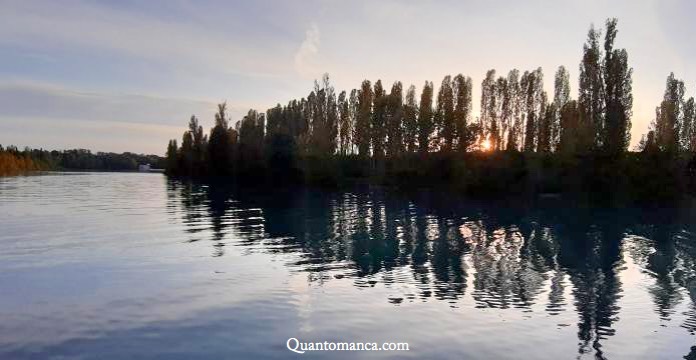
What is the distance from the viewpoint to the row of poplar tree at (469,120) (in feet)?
223

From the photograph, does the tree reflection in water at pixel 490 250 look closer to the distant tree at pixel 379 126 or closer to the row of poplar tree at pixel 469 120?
the row of poplar tree at pixel 469 120

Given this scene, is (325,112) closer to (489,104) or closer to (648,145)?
(489,104)

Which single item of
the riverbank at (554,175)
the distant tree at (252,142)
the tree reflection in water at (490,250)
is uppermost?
the distant tree at (252,142)

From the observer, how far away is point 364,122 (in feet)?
313

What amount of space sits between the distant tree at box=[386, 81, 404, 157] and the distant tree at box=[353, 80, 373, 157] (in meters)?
3.88

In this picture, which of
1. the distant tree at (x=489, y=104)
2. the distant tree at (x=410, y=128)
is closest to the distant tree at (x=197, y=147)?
the distant tree at (x=410, y=128)

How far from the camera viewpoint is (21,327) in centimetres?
1223

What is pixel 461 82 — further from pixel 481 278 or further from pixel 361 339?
pixel 361 339

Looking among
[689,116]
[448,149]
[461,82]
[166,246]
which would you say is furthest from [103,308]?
[689,116]

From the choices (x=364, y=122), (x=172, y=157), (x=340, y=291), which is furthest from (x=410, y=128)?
(x=172, y=157)

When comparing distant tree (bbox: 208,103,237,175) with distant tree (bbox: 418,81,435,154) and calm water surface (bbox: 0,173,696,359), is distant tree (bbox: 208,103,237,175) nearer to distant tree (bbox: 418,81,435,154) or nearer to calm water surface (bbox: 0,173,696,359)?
distant tree (bbox: 418,81,435,154)

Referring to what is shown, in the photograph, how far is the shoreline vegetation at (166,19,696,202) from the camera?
220 feet

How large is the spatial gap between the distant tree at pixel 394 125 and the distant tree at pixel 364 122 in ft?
12.7

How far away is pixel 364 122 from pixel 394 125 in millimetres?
6293
